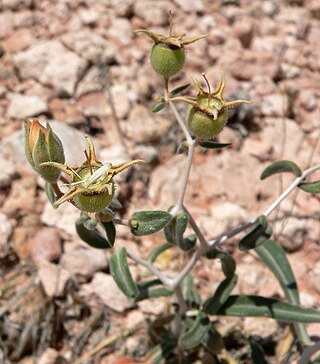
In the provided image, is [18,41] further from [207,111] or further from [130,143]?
[207,111]

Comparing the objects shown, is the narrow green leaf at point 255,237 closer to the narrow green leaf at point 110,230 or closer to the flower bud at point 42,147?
the narrow green leaf at point 110,230

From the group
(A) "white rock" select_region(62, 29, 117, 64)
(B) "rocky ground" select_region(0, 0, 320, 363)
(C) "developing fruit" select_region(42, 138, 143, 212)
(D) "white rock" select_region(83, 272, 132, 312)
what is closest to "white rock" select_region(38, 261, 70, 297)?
(B) "rocky ground" select_region(0, 0, 320, 363)

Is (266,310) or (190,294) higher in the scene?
(266,310)

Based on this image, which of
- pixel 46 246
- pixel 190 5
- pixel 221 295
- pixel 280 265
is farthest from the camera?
pixel 190 5

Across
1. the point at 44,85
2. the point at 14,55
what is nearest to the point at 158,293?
the point at 44,85

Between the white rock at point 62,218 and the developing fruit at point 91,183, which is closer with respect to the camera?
the developing fruit at point 91,183

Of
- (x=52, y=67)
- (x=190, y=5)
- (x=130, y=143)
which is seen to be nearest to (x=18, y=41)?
(x=52, y=67)

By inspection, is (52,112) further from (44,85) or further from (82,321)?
(82,321)

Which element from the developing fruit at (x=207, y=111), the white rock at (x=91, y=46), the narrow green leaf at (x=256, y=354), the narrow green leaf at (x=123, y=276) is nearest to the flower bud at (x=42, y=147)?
the developing fruit at (x=207, y=111)
